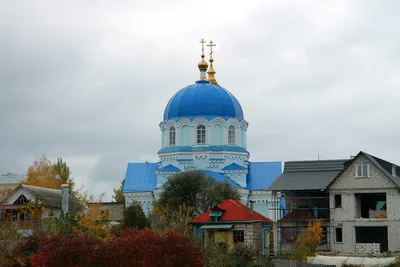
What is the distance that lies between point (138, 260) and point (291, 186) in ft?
72.4

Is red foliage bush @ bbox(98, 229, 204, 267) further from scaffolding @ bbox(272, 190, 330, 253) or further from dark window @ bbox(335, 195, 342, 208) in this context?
dark window @ bbox(335, 195, 342, 208)

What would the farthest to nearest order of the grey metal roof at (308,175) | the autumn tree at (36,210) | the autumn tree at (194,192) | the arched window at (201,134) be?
the arched window at (201,134) < the autumn tree at (194,192) < the grey metal roof at (308,175) < the autumn tree at (36,210)

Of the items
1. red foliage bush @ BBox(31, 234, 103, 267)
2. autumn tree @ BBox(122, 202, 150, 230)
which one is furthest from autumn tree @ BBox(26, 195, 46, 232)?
red foliage bush @ BBox(31, 234, 103, 267)

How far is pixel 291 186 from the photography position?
5031cm

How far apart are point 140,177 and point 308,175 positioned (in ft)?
92.0

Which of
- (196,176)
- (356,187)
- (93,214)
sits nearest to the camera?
(356,187)

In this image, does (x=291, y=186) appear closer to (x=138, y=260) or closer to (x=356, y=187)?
(x=356, y=187)

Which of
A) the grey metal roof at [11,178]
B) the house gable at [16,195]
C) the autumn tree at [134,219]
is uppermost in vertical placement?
the grey metal roof at [11,178]

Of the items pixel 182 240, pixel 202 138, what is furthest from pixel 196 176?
pixel 182 240

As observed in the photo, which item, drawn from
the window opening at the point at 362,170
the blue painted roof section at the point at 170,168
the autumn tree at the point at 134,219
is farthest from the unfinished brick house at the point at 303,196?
the blue painted roof section at the point at 170,168

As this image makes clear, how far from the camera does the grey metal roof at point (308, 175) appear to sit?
164ft

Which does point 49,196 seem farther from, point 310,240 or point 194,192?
point 310,240

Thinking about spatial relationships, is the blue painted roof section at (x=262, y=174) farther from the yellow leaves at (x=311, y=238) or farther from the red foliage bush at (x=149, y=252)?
the red foliage bush at (x=149, y=252)

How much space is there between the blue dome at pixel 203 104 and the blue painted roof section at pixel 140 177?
5.11 meters
